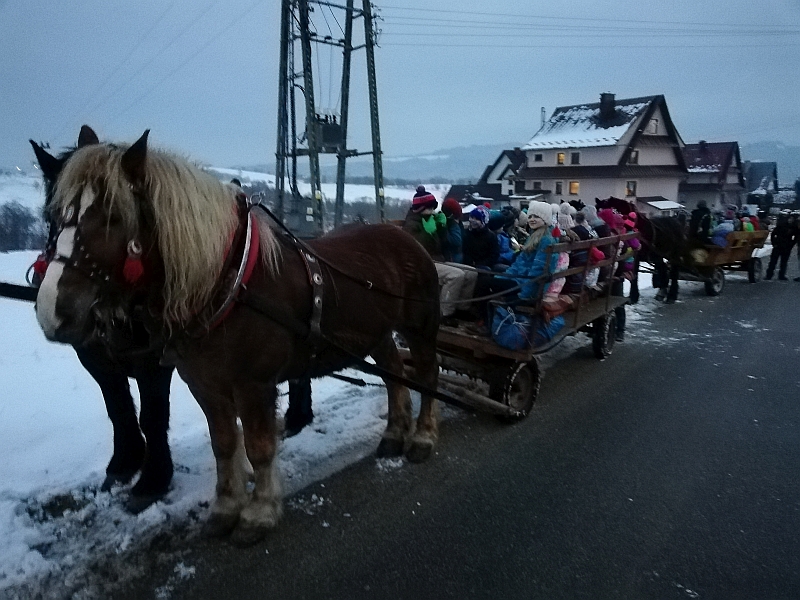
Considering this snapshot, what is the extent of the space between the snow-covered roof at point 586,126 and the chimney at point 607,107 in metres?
0.18

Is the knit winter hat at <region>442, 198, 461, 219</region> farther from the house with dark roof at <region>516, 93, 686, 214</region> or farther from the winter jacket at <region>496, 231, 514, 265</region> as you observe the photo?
the house with dark roof at <region>516, 93, 686, 214</region>

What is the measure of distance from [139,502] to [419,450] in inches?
66.5

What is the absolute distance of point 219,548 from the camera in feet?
8.87

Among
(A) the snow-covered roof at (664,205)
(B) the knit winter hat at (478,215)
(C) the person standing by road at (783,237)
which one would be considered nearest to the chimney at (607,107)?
(A) the snow-covered roof at (664,205)

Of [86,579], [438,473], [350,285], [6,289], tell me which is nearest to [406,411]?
[438,473]

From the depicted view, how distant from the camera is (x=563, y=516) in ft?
10.0

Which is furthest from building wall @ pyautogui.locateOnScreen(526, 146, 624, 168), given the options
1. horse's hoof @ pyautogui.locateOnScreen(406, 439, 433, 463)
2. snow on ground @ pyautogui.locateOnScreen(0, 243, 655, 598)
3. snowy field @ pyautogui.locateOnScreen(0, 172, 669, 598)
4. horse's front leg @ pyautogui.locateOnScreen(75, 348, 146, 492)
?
horse's front leg @ pyautogui.locateOnScreen(75, 348, 146, 492)

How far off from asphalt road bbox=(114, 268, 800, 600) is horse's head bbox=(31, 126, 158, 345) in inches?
49.5

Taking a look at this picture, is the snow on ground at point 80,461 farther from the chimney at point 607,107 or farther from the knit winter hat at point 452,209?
the chimney at point 607,107

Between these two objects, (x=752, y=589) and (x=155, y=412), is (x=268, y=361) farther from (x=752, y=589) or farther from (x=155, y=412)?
(x=752, y=589)

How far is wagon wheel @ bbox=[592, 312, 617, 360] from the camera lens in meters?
5.97

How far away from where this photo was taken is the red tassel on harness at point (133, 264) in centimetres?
209

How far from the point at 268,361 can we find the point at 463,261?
3.40m

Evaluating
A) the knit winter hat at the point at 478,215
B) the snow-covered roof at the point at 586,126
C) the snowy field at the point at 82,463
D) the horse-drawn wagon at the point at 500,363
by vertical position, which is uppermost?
the snow-covered roof at the point at 586,126
